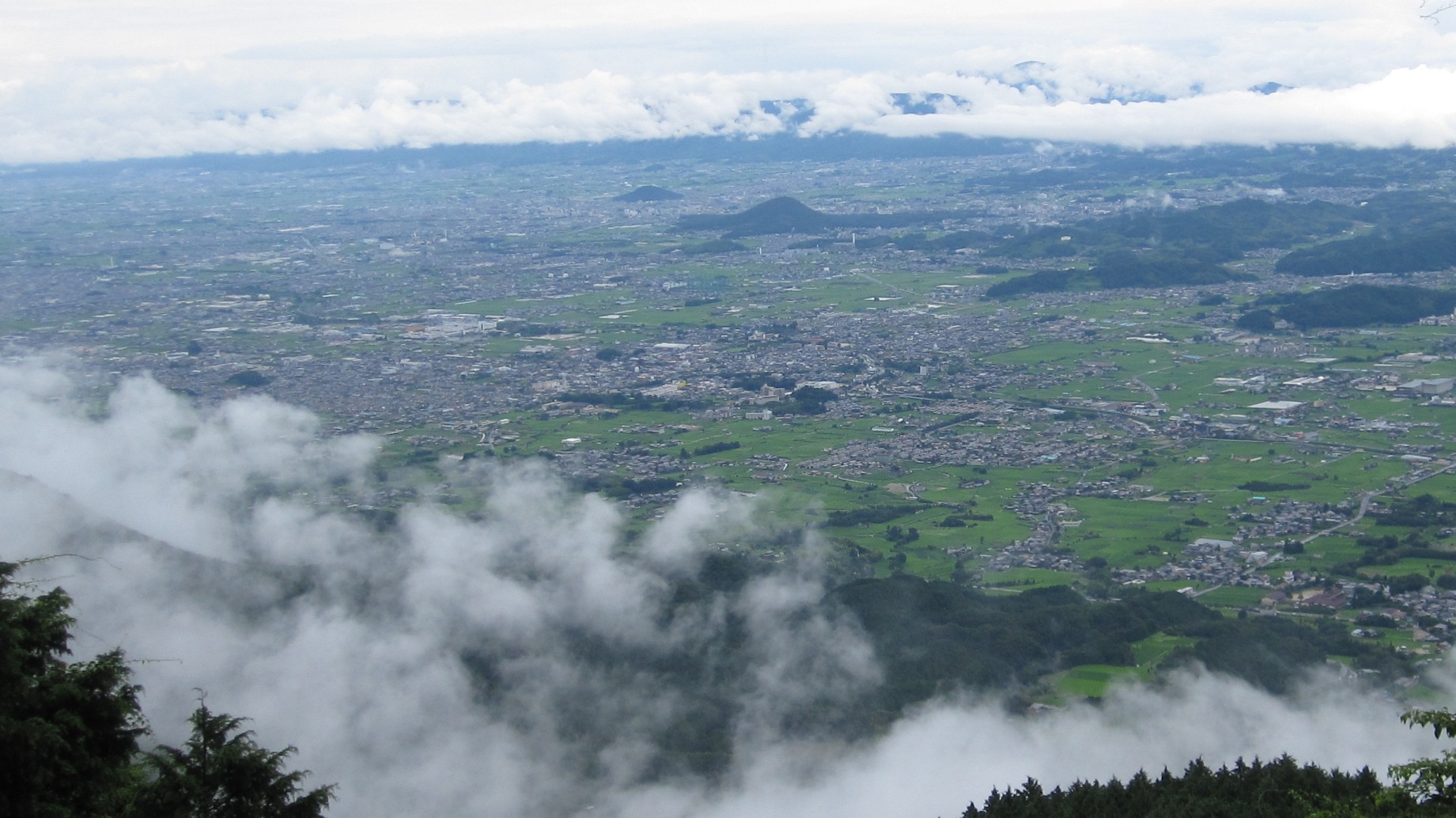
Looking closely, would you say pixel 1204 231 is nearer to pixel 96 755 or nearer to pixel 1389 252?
pixel 1389 252

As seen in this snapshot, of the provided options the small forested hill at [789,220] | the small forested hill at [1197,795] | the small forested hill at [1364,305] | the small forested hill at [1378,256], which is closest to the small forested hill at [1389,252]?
the small forested hill at [1378,256]

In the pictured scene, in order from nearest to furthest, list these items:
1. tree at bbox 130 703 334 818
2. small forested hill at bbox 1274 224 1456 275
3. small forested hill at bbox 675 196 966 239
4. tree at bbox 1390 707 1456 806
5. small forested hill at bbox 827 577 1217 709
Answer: tree at bbox 1390 707 1456 806
tree at bbox 130 703 334 818
small forested hill at bbox 827 577 1217 709
small forested hill at bbox 1274 224 1456 275
small forested hill at bbox 675 196 966 239

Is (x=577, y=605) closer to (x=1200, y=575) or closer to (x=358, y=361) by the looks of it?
(x=1200, y=575)

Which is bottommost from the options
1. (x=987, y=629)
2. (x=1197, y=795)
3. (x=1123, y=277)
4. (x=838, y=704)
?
(x=838, y=704)

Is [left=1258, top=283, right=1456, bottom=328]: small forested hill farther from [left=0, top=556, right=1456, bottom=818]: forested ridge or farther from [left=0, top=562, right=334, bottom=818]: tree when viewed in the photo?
[left=0, top=562, right=334, bottom=818]: tree

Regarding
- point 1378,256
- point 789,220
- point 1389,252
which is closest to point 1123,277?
point 1378,256

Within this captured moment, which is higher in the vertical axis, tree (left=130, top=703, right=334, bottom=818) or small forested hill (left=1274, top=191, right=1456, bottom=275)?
tree (left=130, top=703, right=334, bottom=818)

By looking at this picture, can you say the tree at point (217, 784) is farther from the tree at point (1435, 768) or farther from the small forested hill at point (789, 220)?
the small forested hill at point (789, 220)

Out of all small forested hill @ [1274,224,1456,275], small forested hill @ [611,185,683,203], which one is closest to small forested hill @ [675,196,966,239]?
small forested hill @ [611,185,683,203]
